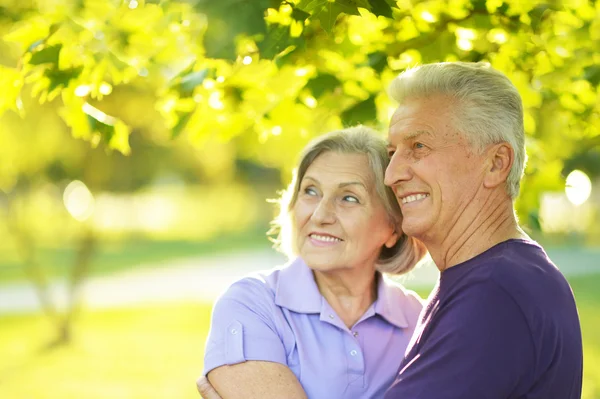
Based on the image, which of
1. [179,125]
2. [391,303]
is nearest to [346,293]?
[391,303]

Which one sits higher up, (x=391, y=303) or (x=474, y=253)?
(x=474, y=253)

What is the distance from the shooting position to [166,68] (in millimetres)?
4160

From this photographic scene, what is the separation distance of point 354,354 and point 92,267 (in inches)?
1031

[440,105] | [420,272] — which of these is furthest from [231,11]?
[420,272]

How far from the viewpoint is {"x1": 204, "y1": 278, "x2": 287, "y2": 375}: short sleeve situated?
2.90 m

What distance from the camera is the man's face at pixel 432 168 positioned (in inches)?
109

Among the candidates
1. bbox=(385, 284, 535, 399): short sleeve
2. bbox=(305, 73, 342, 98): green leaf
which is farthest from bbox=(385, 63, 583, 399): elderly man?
bbox=(305, 73, 342, 98): green leaf

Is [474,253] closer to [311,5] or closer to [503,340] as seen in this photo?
[503,340]

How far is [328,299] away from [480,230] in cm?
81

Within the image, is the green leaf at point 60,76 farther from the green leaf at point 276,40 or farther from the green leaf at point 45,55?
the green leaf at point 276,40

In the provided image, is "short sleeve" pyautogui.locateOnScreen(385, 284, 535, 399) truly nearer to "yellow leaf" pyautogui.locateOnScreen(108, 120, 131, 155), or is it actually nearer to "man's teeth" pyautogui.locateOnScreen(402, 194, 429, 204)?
"man's teeth" pyautogui.locateOnScreen(402, 194, 429, 204)

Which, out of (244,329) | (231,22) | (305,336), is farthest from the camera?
(305,336)

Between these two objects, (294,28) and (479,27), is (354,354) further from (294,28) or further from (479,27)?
(479,27)

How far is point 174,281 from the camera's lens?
77.1 ft
